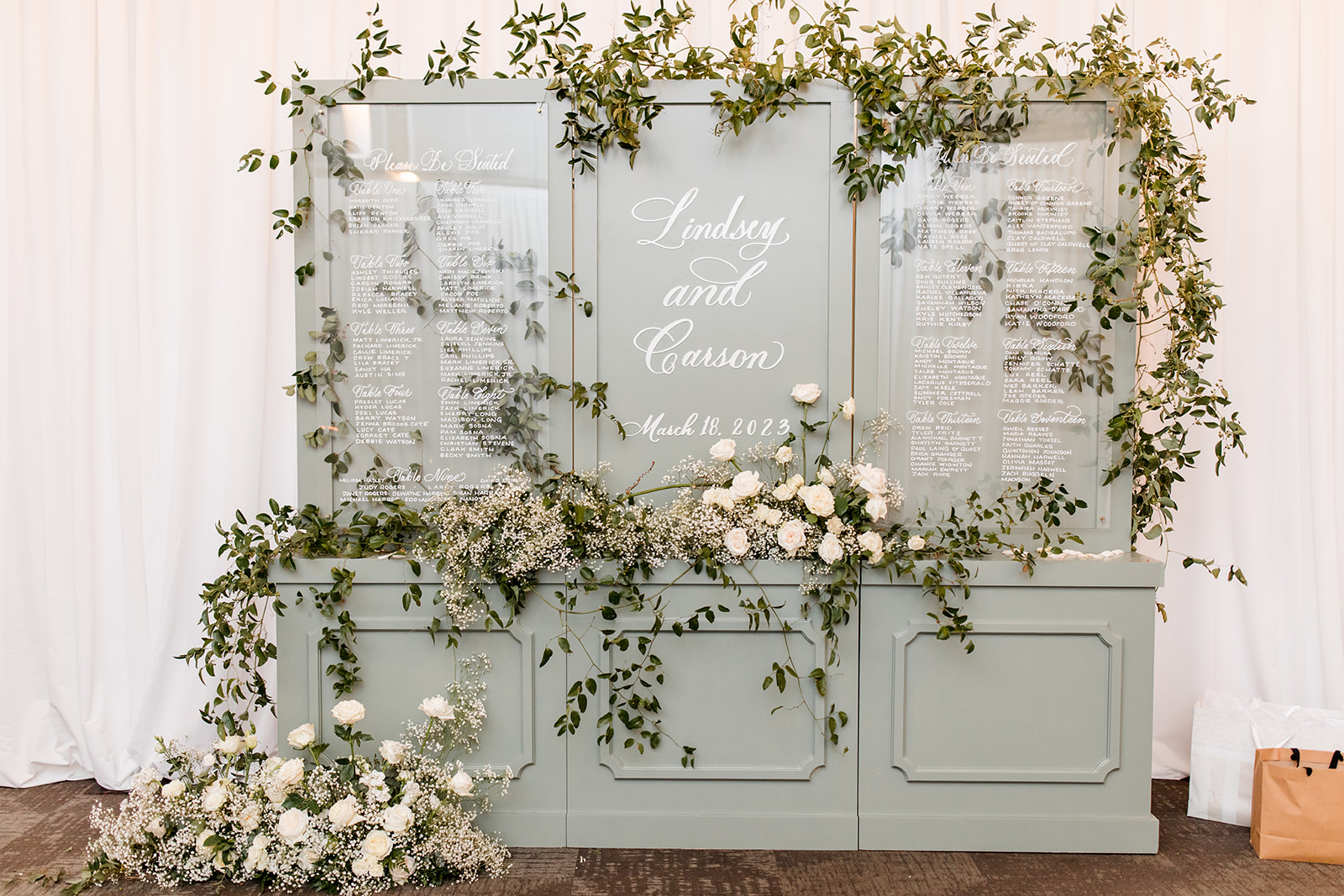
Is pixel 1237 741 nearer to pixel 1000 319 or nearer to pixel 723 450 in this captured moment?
pixel 1000 319

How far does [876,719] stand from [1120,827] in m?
0.85

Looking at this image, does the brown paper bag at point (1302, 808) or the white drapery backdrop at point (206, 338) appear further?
the white drapery backdrop at point (206, 338)

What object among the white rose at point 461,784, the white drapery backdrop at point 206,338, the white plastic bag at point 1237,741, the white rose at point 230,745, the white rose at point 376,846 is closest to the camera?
the white rose at point 376,846

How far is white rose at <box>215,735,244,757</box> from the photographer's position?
249 cm

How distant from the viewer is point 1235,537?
3.07 m

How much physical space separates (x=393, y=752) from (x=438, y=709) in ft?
0.58

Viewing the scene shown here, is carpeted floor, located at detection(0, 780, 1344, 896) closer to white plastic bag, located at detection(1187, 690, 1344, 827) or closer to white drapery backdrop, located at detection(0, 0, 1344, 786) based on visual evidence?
white plastic bag, located at detection(1187, 690, 1344, 827)

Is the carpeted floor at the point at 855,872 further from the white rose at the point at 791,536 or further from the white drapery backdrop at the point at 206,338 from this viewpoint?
the white rose at the point at 791,536

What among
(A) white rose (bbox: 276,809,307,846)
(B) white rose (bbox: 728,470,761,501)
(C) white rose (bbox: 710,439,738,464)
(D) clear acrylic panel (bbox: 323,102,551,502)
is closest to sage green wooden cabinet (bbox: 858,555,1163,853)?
(B) white rose (bbox: 728,470,761,501)

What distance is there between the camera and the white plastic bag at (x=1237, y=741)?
2.64 m

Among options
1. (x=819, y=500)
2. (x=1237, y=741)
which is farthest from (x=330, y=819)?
(x=1237, y=741)

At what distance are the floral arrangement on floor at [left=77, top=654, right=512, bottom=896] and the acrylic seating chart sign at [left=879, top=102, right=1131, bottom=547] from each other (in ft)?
5.44

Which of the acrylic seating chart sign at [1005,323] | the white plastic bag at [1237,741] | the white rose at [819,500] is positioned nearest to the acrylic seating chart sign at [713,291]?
the acrylic seating chart sign at [1005,323]

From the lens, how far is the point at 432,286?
2.62 m
